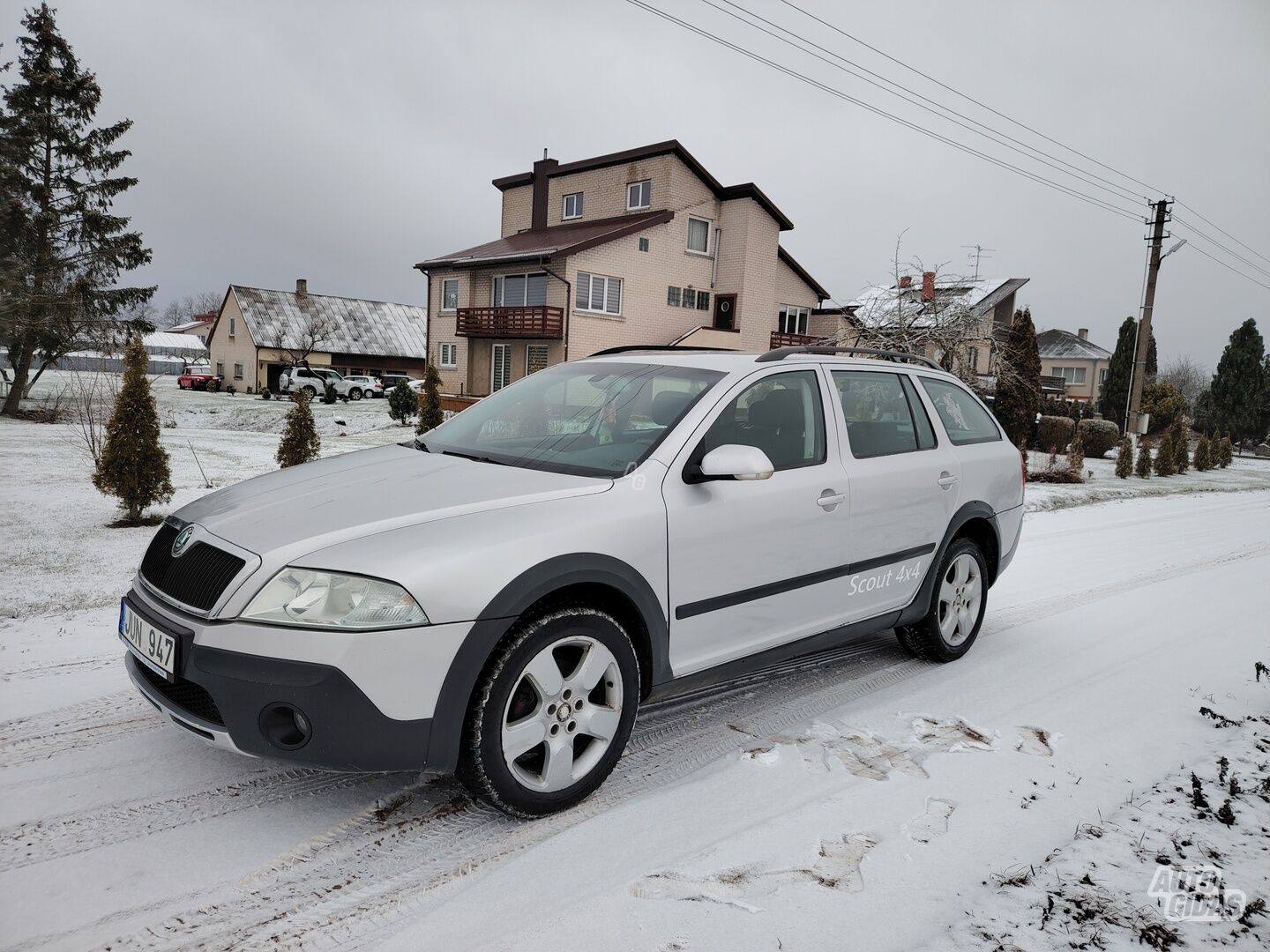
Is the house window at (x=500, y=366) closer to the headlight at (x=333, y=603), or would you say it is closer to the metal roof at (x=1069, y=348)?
the headlight at (x=333, y=603)

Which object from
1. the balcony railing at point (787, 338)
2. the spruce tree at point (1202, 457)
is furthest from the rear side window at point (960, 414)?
the balcony railing at point (787, 338)

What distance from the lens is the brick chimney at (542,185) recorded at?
3694cm

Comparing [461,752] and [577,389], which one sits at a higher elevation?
[577,389]

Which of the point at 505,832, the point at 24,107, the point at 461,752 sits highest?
the point at 24,107

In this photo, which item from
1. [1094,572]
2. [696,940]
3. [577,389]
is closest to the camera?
[696,940]

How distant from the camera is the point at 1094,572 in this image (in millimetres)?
7691

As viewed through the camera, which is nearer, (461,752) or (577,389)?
(461,752)

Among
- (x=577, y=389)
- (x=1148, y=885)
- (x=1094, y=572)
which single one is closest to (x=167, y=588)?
(x=577, y=389)

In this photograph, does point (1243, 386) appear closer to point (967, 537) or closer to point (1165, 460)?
point (1165, 460)

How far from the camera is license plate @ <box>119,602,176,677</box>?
277 cm

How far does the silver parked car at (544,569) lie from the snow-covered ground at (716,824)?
0.37 m

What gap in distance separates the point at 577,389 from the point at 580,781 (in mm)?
1915

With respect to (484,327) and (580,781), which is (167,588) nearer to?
(580,781)

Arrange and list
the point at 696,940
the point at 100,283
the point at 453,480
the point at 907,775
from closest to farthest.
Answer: the point at 696,940 → the point at 453,480 → the point at 907,775 → the point at 100,283
